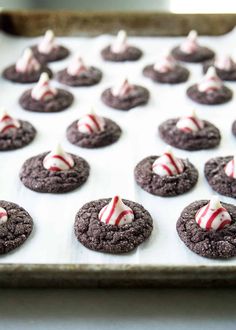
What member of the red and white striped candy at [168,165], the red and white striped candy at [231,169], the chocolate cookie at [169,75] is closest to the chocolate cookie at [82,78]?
the chocolate cookie at [169,75]

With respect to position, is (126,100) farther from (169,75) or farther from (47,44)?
(47,44)

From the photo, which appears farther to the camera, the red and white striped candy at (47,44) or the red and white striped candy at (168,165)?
the red and white striped candy at (47,44)

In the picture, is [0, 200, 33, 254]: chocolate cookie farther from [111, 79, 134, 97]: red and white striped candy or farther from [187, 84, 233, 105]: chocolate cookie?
[187, 84, 233, 105]: chocolate cookie

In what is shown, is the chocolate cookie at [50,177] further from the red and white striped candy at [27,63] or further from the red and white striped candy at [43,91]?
the red and white striped candy at [27,63]

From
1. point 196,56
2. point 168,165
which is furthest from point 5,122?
point 196,56

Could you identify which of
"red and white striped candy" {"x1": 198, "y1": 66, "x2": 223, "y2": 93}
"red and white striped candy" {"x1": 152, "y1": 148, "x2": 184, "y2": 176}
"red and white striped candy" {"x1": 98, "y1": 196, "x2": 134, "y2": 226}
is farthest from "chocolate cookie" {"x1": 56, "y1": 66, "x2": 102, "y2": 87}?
"red and white striped candy" {"x1": 98, "y1": 196, "x2": 134, "y2": 226}

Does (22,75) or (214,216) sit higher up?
(214,216)
